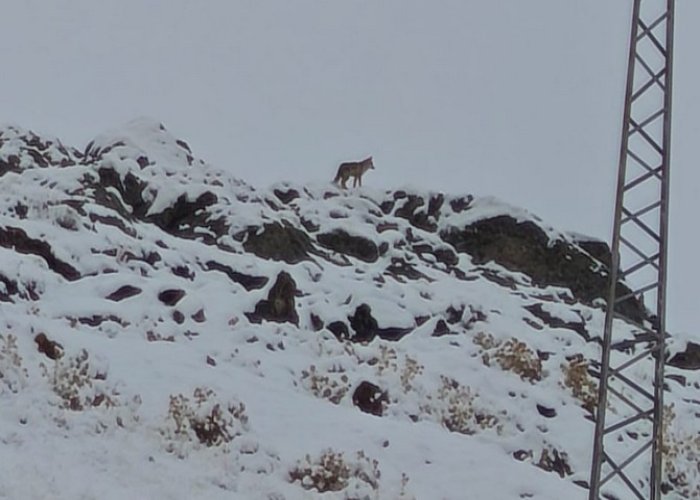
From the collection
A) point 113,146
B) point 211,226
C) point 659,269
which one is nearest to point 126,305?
point 211,226

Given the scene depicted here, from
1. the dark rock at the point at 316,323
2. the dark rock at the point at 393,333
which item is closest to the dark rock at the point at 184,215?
the dark rock at the point at 316,323

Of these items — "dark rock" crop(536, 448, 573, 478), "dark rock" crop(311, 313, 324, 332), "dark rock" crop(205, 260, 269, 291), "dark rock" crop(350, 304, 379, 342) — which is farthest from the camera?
"dark rock" crop(205, 260, 269, 291)

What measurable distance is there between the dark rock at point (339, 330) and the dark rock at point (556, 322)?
3.83m

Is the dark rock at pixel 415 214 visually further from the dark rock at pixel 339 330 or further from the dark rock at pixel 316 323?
the dark rock at pixel 316 323

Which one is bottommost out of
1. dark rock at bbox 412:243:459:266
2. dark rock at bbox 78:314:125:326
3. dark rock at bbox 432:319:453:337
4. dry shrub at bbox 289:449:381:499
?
dry shrub at bbox 289:449:381:499

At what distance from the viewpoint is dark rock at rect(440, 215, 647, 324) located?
18766 millimetres

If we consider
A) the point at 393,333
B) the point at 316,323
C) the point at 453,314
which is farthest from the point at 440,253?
the point at 316,323

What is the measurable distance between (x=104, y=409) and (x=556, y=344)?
7.59 meters

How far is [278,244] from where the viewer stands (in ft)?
52.5

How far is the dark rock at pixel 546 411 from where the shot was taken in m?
11.8

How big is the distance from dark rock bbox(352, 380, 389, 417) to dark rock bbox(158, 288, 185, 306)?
2.61 m

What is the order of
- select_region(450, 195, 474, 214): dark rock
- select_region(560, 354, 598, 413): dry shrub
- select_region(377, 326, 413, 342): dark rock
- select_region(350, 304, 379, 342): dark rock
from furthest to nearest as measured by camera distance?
select_region(450, 195, 474, 214): dark rock < select_region(377, 326, 413, 342): dark rock < select_region(350, 304, 379, 342): dark rock < select_region(560, 354, 598, 413): dry shrub

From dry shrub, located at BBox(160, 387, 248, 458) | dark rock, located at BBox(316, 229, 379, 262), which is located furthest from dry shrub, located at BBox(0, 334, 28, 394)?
dark rock, located at BBox(316, 229, 379, 262)

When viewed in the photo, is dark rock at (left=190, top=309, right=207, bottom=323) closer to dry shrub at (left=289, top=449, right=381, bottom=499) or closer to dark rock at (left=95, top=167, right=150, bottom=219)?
dry shrub at (left=289, top=449, right=381, bottom=499)
